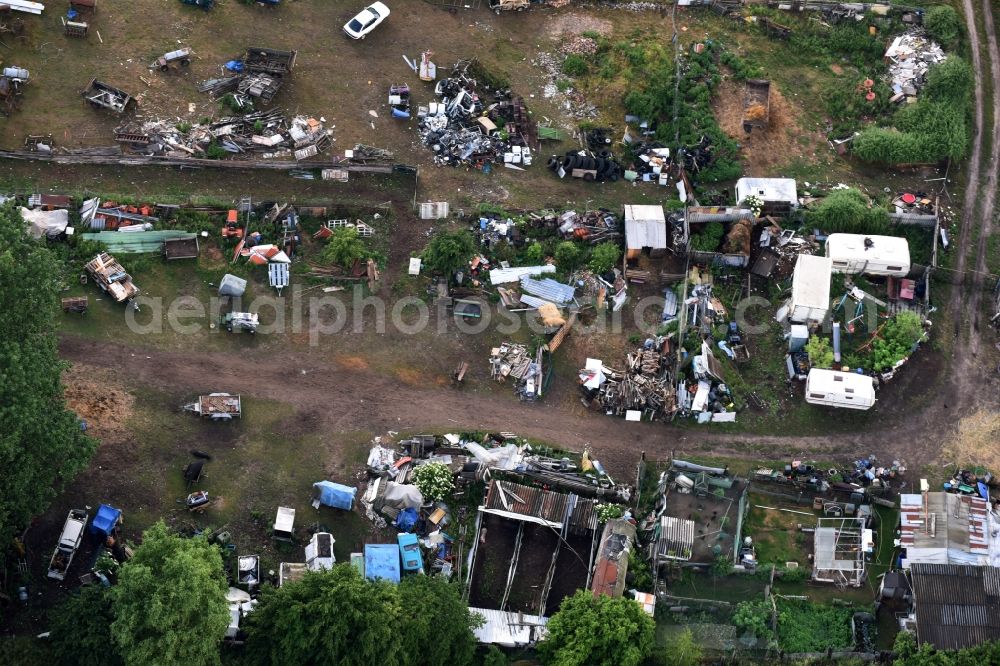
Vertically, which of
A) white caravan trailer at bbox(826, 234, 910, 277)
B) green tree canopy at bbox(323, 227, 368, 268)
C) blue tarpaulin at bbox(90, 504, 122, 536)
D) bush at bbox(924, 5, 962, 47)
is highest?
bush at bbox(924, 5, 962, 47)

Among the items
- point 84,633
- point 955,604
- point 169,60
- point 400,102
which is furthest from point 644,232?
point 84,633

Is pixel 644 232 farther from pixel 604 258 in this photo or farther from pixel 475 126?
pixel 475 126

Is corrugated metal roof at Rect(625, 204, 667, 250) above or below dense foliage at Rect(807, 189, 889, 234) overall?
below

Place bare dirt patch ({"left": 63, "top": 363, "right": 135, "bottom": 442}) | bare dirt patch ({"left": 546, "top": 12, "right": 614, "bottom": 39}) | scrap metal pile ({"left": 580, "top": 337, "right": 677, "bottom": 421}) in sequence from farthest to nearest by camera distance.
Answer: bare dirt patch ({"left": 546, "top": 12, "right": 614, "bottom": 39}) < scrap metal pile ({"left": 580, "top": 337, "right": 677, "bottom": 421}) < bare dirt patch ({"left": 63, "top": 363, "right": 135, "bottom": 442})

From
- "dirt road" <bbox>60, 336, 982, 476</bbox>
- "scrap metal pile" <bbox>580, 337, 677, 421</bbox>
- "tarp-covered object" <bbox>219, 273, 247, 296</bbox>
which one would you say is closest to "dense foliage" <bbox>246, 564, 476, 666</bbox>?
"dirt road" <bbox>60, 336, 982, 476</bbox>

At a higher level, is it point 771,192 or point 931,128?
point 931,128

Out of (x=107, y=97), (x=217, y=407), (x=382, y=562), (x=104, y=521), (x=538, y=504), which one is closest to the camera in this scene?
(x=104, y=521)

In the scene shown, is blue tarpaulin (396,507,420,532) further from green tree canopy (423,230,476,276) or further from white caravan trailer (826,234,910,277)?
white caravan trailer (826,234,910,277)

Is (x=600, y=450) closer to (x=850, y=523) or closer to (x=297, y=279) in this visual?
(x=850, y=523)
